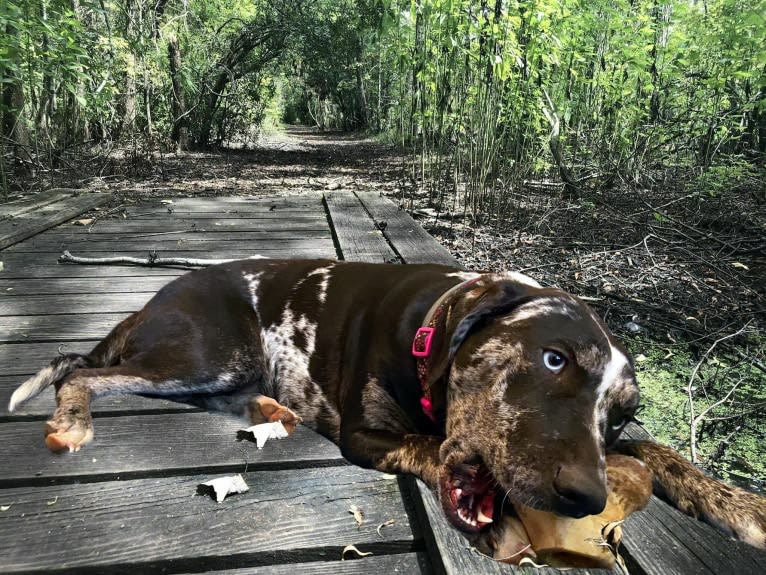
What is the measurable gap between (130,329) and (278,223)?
10.6 ft

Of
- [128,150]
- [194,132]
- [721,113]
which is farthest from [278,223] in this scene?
[194,132]

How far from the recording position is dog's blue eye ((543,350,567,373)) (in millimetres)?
1771

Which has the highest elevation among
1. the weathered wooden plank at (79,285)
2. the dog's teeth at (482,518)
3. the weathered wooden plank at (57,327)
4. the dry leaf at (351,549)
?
the weathered wooden plank at (79,285)

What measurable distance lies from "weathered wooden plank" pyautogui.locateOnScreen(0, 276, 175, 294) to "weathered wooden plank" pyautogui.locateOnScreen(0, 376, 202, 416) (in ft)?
4.57

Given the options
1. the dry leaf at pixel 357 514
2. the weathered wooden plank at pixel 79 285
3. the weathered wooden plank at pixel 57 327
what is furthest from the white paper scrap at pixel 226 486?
the weathered wooden plank at pixel 79 285

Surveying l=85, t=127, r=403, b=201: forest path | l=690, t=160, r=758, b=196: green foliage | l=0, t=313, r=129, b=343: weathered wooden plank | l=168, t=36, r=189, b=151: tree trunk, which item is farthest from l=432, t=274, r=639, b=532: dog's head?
l=168, t=36, r=189, b=151: tree trunk

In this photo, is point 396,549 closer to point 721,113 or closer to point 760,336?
point 760,336

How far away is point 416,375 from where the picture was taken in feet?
7.13

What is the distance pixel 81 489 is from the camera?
1.85 metres

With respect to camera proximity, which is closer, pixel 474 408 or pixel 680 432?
pixel 474 408

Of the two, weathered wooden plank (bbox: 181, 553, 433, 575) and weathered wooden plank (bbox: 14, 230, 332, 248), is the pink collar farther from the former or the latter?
weathered wooden plank (bbox: 14, 230, 332, 248)

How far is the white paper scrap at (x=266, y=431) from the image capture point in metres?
2.15

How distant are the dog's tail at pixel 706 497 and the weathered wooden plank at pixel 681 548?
2.2 inches

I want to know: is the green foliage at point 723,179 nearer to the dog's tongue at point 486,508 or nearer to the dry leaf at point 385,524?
the dog's tongue at point 486,508
